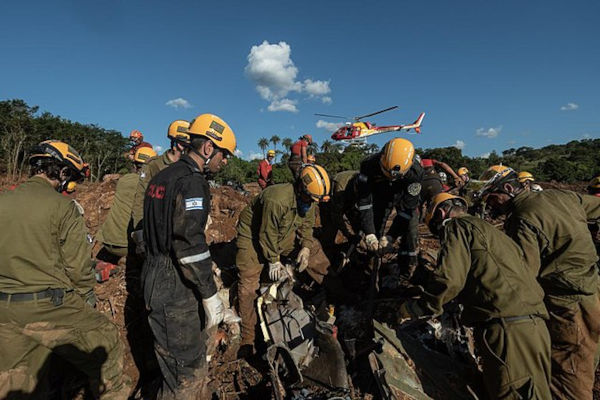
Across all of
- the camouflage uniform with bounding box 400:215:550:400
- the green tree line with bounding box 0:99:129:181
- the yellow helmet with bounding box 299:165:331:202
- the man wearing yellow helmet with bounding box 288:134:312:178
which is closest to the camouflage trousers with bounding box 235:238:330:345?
the yellow helmet with bounding box 299:165:331:202

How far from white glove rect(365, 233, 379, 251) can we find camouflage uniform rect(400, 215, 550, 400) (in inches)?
75.6

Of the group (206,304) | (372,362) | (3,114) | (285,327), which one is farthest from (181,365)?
(3,114)

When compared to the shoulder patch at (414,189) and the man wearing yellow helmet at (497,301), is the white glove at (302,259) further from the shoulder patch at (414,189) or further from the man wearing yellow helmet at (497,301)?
the man wearing yellow helmet at (497,301)

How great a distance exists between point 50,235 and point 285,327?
238 cm

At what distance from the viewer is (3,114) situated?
26422mm

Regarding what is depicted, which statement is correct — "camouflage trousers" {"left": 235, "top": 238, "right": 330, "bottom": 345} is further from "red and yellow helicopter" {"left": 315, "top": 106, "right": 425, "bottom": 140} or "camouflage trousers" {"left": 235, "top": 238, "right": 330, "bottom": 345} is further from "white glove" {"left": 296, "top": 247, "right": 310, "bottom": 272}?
"red and yellow helicopter" {"left": 315, "top": 106, "right": 425, "bottom": 140}

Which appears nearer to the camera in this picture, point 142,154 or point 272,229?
point 272,229

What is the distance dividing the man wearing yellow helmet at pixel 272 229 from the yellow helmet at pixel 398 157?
3.81ft

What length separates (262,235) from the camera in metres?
3.86

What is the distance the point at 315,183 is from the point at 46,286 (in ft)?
8.57

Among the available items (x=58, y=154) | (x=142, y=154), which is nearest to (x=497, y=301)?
(x=58, y=154)

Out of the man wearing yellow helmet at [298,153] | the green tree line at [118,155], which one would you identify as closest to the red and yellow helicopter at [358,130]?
the green tree line at [118,155]

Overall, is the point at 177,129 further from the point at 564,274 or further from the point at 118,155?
the point at 118,155

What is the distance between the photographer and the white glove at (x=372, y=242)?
4552mm
